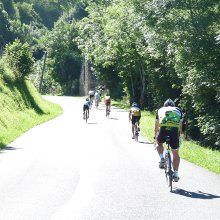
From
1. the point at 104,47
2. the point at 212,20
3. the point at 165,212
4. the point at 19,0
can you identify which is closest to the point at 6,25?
the point at 104,47

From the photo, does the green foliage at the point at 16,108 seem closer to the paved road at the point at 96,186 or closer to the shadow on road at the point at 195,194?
the paved road at the point at 96,186

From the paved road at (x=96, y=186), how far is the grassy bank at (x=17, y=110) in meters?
4.82

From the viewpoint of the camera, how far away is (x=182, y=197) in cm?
983

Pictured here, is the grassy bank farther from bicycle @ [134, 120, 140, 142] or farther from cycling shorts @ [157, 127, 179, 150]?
cycling shorts @ [157, 127, 179, 150]

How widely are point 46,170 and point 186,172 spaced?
4056mm

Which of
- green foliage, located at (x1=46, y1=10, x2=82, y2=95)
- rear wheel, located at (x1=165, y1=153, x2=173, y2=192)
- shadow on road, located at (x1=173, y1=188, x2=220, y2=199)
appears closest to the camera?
shadow on road, located at (x1=173, y1=188, x2=220, y2=199)

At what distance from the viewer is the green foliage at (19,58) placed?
1572 inches

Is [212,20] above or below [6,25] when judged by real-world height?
below

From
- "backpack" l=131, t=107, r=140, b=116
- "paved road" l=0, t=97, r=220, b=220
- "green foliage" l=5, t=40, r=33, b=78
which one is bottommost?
"paved road" l=0, t=97, r=220, b=220

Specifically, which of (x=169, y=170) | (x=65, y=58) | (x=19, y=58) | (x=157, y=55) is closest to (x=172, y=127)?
(x=169, y=170)

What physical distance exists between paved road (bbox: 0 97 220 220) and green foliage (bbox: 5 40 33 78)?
20967mm

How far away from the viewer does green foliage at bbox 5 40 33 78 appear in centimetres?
3994

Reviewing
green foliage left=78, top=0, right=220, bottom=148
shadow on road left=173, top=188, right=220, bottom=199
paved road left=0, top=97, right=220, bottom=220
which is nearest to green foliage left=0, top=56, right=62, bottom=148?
paved road left=0, top=97, right=220, bottom=220

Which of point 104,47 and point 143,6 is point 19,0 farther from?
point 143,6
